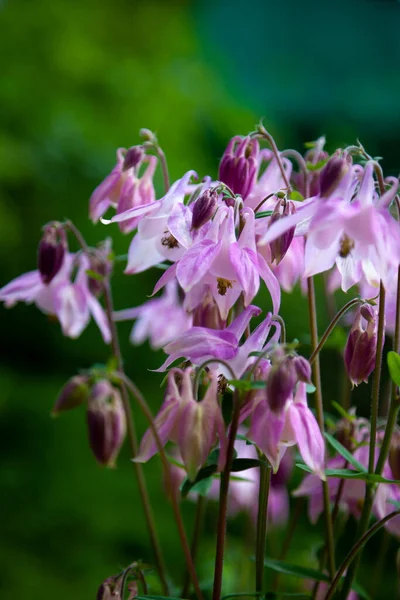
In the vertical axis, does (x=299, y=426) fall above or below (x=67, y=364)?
above

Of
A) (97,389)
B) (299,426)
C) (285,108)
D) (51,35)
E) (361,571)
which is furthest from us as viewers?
(285,108)

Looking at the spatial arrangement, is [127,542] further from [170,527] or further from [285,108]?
[285,108]

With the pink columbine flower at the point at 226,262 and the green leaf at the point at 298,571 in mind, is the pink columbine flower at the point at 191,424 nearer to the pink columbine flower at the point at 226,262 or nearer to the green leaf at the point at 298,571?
the pink columbine flower at the point at 226,262

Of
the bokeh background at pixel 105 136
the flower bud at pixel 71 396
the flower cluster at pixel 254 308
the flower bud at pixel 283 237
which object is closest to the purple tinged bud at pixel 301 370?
the flower cluster at pixel 254 308

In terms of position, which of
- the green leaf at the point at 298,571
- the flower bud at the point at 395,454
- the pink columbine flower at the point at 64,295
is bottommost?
the green leaf at the point at 298,571

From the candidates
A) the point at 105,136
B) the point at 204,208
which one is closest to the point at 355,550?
the point at 204,208

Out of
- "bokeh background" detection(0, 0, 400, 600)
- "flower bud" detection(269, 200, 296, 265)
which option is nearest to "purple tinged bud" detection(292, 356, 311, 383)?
"flower bud" detection(269, 200, 296, 265)

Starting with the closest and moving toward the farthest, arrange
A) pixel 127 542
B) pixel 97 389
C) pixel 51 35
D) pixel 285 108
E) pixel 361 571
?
pixel 97 389 < pixel 361 571 < pixel 127 542 < pixel 51 35 < pixel 285 108

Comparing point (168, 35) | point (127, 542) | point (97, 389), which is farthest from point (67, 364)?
point (97, 389)
